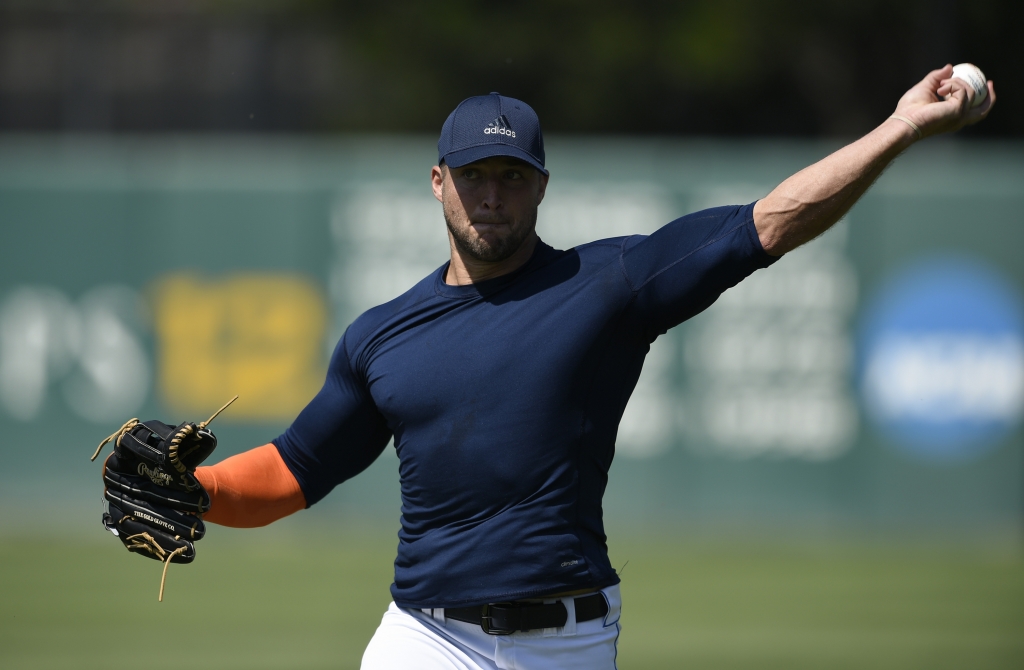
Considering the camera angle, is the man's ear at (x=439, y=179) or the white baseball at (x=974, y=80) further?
the man's ear at (x=439, y=179)

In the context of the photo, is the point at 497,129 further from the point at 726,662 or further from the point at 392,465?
the point at 392,465

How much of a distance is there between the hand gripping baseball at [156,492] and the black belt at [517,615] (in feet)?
2.94

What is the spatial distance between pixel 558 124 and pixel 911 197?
8.23 metres

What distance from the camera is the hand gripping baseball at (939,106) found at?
331cm

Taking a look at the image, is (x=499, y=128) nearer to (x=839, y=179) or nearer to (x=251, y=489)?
(x=839, y=179)

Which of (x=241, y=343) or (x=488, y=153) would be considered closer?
(x=488, y=153)

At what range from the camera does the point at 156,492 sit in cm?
381

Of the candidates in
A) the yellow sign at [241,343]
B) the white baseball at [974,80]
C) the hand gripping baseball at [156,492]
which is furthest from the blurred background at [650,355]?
the white baseball at [974,80]

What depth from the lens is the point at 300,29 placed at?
1914 cm

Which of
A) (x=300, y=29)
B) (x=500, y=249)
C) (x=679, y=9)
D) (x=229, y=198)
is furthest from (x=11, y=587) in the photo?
(x=679, y=9)

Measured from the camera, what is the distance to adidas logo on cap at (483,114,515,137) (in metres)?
3.64

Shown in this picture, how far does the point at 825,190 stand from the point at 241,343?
955 centimetres

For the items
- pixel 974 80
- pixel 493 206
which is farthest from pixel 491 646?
pixel 974 80

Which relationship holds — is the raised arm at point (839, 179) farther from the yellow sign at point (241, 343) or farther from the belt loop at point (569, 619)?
the yellow sign at point (241, 343)
